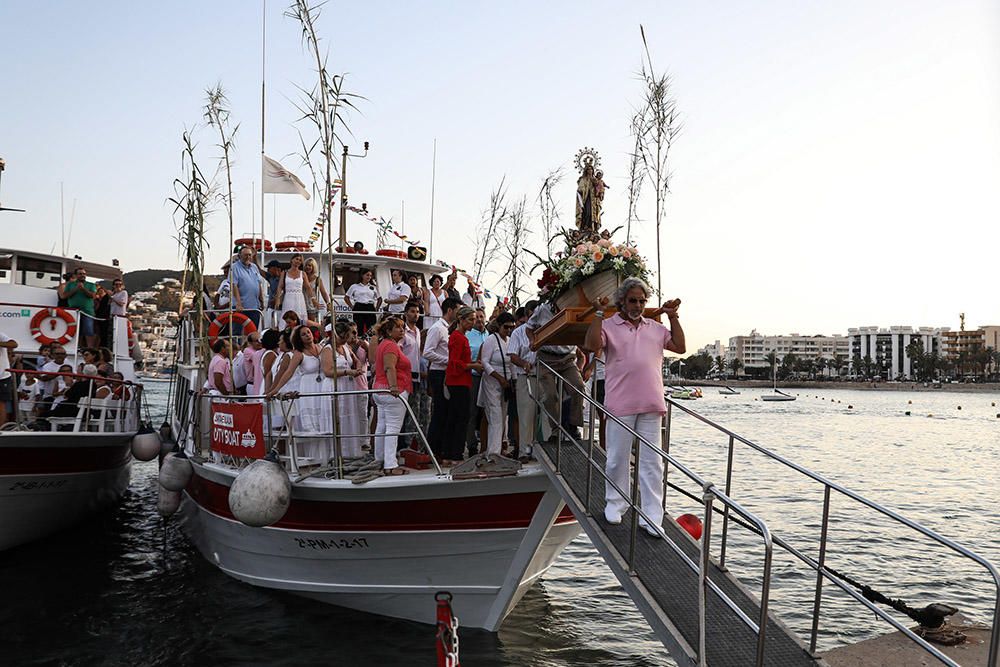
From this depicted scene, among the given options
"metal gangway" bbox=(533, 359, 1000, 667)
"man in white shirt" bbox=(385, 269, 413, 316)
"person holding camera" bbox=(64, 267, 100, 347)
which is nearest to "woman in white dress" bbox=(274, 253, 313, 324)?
"man in white shirt" bbox=(385, 269, 413, 316)

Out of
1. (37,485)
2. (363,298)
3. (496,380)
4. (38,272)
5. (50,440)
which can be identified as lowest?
(37,485)

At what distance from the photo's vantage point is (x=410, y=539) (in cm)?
746

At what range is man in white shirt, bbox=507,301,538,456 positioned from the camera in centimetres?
745

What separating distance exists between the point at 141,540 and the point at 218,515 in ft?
16.6

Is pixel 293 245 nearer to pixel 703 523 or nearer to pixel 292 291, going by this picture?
pixel 292 291

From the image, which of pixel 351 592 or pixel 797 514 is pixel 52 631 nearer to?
pixel 351 592

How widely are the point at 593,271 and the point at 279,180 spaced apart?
6.05 meters

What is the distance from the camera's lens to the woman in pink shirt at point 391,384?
24.6 feet

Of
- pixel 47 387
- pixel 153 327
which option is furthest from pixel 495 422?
pixel 153 327

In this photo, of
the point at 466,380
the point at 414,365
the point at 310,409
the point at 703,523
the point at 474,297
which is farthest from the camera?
the point at 474,297

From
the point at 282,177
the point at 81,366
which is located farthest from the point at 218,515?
the point at 81,366

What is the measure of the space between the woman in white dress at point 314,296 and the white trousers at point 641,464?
5.94 metres

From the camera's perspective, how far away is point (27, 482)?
36.2 ft

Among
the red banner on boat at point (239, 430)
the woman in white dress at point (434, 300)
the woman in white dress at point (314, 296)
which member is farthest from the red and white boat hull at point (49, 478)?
the woman in white dress at point (434, 300)
